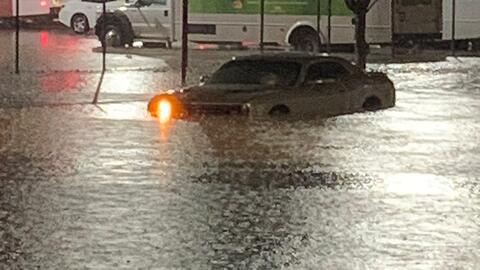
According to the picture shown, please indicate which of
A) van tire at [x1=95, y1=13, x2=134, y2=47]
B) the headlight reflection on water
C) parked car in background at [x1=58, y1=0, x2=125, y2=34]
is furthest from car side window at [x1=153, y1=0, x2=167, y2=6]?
the headlight reflection on water

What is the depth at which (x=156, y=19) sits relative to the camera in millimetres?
39250

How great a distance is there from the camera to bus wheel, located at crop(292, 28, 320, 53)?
3703 cm

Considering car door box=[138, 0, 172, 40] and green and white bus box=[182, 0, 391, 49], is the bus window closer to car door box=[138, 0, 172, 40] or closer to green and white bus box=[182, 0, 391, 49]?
green and white bus box=[182, 0, 391, 49]

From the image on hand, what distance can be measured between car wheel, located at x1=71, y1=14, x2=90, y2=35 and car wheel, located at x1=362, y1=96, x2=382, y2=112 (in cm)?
2676

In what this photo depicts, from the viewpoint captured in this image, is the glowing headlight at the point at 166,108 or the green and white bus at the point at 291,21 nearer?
the glowing headlight at the point at 166,108

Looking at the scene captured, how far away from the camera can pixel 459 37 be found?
3900 cm

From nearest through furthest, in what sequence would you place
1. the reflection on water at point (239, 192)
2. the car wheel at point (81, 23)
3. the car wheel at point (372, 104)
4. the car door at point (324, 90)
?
1. the reflection on water at point (239, 192)
2. the car door at point (324, 90)
3. the car wheel at point (372, 104)
4. the car wheel at point (81, 23)

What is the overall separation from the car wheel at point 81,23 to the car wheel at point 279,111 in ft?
94.0

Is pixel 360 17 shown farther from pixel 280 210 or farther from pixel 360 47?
pixel 280 210

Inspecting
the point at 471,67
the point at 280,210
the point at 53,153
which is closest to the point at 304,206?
the point at 280,210

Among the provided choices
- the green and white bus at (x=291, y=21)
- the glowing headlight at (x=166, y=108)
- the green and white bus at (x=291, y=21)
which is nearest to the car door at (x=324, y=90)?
the glowing headlight at (x=166, y=108)

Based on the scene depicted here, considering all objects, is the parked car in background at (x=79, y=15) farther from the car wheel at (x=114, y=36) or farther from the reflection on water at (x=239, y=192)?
the reflection on water at (x=239, y=192)

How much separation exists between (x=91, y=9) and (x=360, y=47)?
20214 millimetres

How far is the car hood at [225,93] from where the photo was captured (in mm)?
18866
